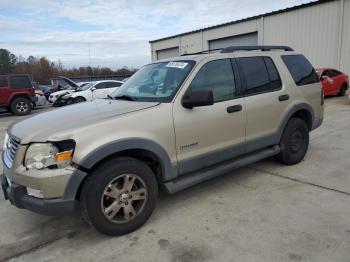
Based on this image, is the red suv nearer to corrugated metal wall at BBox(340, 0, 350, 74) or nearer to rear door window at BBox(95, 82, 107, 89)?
rear door window at BBox(95, 82, 107, 89)

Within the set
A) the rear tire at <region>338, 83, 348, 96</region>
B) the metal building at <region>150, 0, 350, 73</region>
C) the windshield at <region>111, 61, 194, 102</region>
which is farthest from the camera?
the metal building at <region>150, 0, 350, 73</region>

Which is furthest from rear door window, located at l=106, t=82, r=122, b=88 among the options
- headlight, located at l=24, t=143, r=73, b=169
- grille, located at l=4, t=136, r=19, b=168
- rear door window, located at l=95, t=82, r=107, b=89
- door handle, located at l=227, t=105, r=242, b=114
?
headlight, located at l=24, t=143, r=73, b=169

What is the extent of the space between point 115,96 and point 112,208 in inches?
66.0

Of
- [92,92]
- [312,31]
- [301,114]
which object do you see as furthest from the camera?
[312,31]

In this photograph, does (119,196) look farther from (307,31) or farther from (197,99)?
(307,31)

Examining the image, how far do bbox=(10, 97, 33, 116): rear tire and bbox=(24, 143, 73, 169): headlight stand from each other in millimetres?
14076

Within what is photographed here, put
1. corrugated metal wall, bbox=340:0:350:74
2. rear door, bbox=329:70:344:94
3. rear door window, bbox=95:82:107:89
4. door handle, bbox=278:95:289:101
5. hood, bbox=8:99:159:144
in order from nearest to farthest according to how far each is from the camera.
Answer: hood, bbox=8:99:159:144, door handle, bbox=278:95:289:101, rear door, bbox=329:70:344:94, rear door window, bbox=95:82:107:89, corrugated metal wall, bbox=340:0:350:74

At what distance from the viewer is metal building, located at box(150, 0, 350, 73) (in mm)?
18031

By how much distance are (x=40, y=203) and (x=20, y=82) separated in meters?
14.4

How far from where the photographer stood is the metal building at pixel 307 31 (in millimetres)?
18031

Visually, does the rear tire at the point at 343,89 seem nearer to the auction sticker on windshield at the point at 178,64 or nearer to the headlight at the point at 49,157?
the auction sticker on windshield at the point at 178,64

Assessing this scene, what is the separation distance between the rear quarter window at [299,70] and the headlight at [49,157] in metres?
3.61

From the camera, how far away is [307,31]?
774 inches

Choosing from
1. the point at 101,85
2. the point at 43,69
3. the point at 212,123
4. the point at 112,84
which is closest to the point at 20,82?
the point at 101,85
